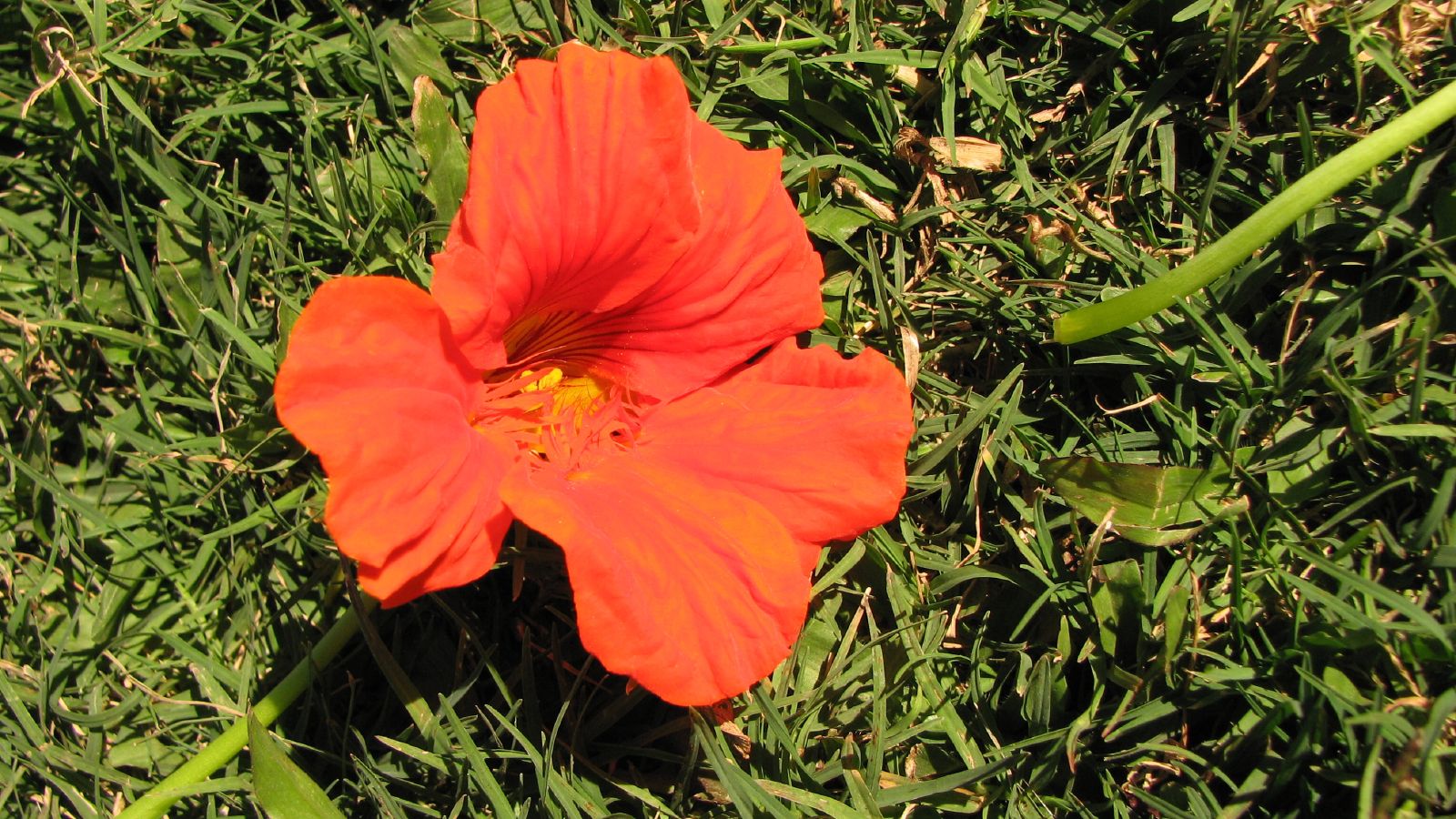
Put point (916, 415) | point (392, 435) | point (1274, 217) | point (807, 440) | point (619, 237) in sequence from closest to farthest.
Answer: point (392, 435) → point (619, 237) → point (807, 440) → point (1274, 217) → point (916, 415)

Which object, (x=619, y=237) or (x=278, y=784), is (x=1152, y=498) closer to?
(x=619, y=237)

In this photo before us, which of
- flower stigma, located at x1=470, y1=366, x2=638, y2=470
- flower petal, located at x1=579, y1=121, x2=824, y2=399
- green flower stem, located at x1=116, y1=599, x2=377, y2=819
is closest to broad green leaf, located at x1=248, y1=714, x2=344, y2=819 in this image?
green flower stem, located at x1=116, y1=599, x2=377, y2=819

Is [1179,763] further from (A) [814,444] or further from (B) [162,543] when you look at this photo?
(B) [162,543]

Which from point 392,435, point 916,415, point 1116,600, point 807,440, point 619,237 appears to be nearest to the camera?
point 392,435

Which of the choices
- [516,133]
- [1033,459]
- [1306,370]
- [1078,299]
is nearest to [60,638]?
[516,133]

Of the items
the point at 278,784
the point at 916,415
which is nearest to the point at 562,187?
the point at 916,415
